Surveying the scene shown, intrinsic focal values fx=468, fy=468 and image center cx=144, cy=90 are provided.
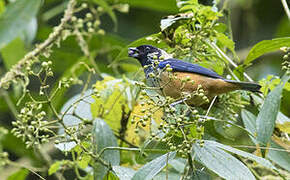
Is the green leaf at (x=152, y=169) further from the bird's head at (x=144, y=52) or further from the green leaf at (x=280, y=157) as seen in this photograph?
the bird's head at (x=144, y=52)

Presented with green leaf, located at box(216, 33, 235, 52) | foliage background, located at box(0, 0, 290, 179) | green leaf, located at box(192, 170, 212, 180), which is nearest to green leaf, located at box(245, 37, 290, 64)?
green leaf, located at box(216, 33, 235, 52)

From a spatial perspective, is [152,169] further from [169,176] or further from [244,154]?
[169,176]

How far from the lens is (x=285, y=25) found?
6.27 meters

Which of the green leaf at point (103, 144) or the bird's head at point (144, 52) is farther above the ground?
the bird's head at point (144, 52)

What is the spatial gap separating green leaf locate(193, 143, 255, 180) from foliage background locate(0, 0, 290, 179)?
206 centimetres

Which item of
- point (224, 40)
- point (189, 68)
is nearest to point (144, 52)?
point (189, 68)

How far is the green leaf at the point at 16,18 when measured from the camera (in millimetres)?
3658

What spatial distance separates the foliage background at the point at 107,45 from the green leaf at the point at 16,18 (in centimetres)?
14

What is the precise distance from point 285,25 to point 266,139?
4.19 meters

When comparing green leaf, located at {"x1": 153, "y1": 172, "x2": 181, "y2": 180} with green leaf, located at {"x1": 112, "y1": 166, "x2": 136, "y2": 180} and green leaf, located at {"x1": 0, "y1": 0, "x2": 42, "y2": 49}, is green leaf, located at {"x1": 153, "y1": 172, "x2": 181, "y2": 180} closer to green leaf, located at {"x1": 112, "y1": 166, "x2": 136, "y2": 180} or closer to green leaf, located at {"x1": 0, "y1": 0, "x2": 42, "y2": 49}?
green leaf, located at {"x1": 112, "y1": 166, "x2": 136, "y2": 180}

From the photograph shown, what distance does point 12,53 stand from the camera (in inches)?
190

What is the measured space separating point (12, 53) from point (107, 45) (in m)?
1.03

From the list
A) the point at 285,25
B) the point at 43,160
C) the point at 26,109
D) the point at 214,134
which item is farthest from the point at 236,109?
the point at 285,25

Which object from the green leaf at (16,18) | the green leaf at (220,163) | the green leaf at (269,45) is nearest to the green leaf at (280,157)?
the green leaf at (220,163)
